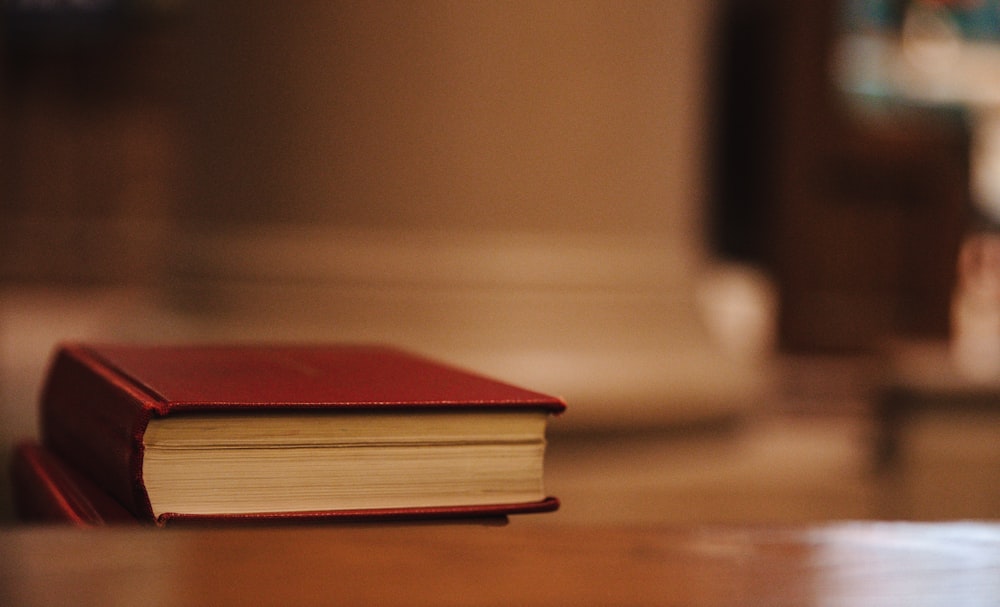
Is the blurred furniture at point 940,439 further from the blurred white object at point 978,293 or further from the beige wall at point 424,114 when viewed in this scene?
the blurred white object at point 978,293

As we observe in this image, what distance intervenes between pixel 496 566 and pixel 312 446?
0.26 ft

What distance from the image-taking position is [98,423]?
0.47 metres

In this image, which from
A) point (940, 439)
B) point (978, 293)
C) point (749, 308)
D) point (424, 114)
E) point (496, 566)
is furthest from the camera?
point (978, 293)

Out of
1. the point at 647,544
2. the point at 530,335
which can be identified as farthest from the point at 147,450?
the point at 530,335

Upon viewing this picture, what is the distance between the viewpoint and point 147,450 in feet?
1.33

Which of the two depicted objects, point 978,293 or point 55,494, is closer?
point 55,494

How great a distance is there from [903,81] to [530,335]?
162 inches

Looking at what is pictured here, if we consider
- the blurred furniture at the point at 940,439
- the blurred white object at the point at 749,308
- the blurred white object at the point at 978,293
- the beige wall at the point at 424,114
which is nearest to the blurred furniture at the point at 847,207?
the blurred white object at the point at 749,308

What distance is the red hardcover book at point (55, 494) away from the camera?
45 centimetres

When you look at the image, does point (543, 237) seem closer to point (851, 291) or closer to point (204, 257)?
point (204, 257)

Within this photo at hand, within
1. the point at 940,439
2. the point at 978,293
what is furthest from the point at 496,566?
the point at 978,293

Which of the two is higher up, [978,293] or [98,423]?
[98,423]

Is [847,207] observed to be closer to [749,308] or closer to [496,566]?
[749,308]

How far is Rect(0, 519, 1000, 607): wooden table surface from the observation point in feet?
1.18
